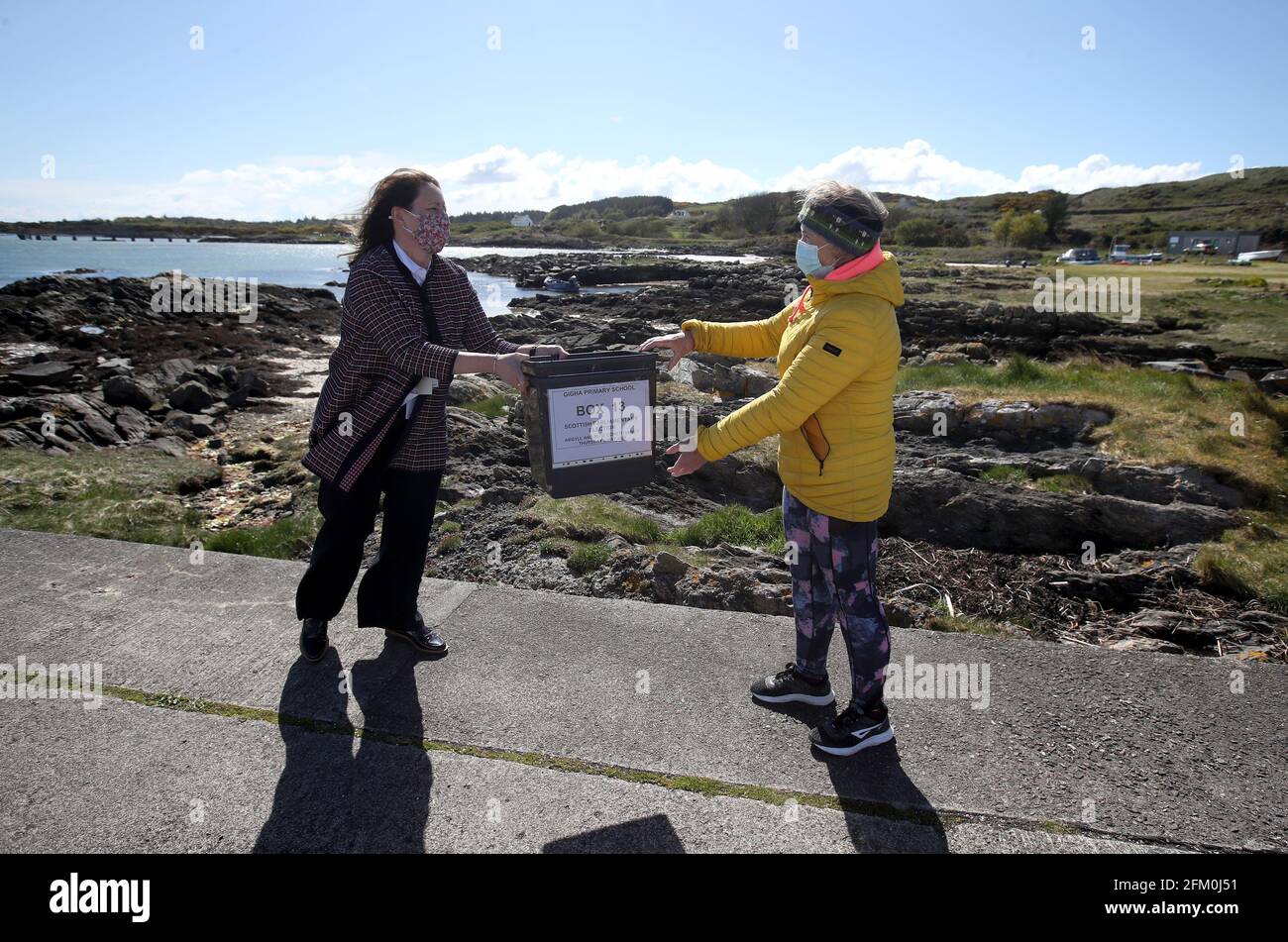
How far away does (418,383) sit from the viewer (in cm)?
338

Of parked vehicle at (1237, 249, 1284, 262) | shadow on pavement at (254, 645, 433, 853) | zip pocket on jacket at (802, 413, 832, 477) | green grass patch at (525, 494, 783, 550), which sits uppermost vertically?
parked vehicle at (1237, 249, 1284, 262)

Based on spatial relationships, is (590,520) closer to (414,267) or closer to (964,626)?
(964,626)

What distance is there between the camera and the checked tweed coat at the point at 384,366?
10.6 feet

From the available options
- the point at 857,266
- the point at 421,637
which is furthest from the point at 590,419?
the point at 421,637

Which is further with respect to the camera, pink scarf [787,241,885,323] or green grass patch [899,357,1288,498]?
green grass patch [899,357,1288,498]

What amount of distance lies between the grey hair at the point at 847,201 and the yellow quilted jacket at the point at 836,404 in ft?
0.52

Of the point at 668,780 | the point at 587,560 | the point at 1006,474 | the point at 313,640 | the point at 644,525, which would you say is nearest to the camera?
the point at 668,780

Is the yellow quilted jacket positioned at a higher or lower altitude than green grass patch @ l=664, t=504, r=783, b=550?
higher

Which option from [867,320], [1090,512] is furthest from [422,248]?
[1090,512]

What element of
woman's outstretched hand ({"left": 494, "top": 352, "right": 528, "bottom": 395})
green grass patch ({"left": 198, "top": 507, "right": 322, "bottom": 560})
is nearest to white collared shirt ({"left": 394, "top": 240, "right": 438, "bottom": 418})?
woman's outstretched hand ({"left": 494, "top": 352, "right": 528, "bottom": 395})

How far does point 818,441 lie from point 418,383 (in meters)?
1.65

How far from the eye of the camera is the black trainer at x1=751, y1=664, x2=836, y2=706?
3225 millimetres

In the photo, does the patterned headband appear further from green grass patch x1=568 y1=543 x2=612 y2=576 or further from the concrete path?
green grass patch x1=568 y1=543 x2=612 y2=576

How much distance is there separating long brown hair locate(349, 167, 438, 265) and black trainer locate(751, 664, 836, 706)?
2413 mm
